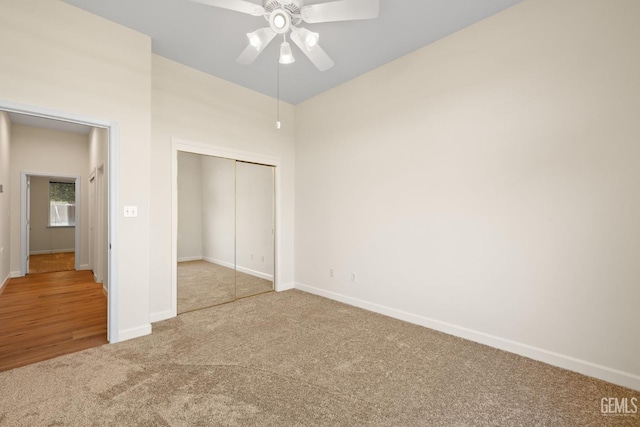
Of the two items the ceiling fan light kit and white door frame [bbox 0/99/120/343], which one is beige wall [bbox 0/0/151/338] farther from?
the ceiling fan light kit

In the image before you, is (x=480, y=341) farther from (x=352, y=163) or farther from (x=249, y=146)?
(x=249, y=146)

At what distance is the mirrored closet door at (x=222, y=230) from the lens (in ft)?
11.7

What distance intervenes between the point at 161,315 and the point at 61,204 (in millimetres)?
7945

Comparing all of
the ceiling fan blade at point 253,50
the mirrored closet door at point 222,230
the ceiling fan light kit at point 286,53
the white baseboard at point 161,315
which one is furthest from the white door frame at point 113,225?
the ceiling fan light kit at point 286,53

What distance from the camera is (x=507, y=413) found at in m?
1.74

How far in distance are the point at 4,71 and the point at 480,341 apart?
4783mm

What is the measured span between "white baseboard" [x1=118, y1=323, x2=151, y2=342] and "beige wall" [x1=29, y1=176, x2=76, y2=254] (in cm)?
749

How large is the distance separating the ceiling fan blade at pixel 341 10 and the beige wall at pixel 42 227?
9654 mm

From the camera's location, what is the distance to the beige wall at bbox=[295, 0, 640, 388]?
204 cm

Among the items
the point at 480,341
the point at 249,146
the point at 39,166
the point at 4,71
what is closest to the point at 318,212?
the point at 249,146

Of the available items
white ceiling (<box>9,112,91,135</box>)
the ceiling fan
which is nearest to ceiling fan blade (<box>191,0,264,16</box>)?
the ceiling fan

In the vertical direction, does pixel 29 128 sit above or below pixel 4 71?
above

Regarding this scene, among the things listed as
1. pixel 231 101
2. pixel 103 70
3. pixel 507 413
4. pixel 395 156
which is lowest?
pixel 507 413

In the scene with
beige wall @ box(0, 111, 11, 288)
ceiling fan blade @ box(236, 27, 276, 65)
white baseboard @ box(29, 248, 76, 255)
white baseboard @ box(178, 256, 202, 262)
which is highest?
ceiling fan blade @ box(236, 27, 276, 65)
